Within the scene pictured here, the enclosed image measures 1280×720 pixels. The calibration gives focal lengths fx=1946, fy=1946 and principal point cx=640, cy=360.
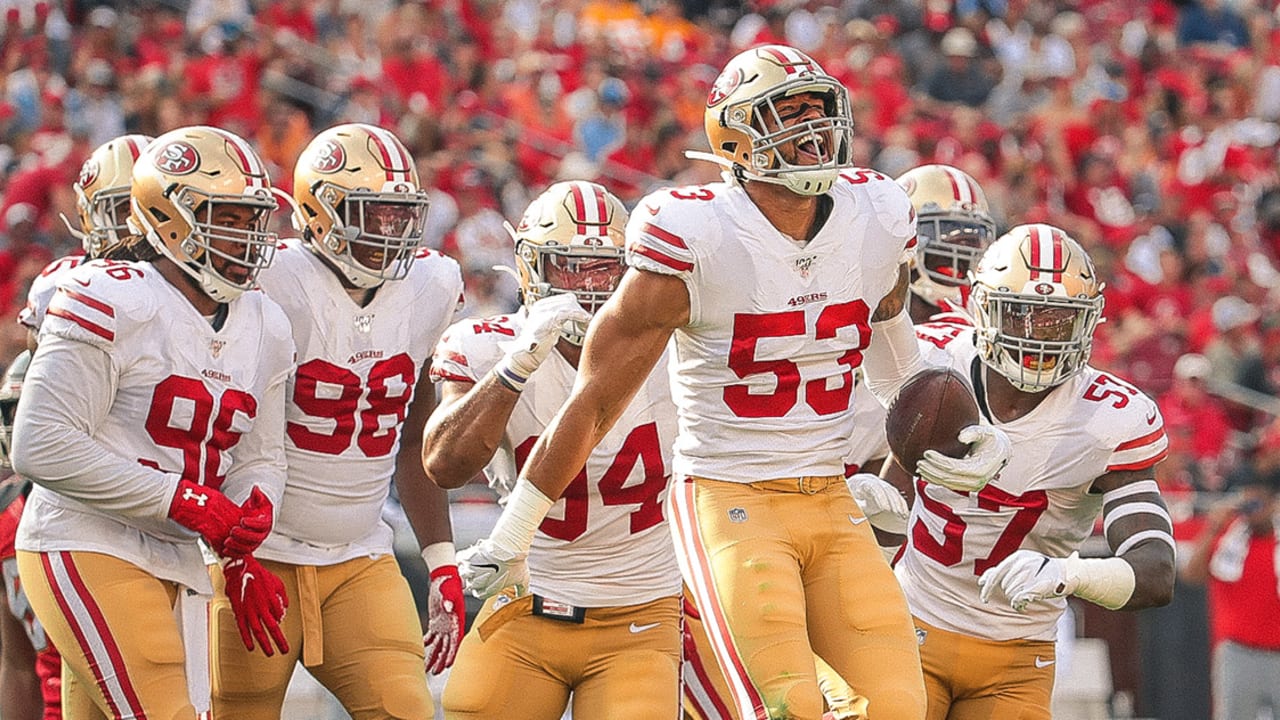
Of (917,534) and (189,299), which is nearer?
(189,299)

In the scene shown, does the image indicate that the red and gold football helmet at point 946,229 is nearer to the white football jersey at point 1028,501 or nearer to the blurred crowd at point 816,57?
the white football jersey at point 1028,501

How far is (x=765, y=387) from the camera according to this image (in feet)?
14.0

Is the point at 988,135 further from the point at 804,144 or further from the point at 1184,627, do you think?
the point at 804,144

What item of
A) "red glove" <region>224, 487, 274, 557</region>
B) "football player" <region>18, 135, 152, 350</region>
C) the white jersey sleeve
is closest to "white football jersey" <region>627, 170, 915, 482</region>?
"red glove" <region>224, 487, 274, 557</region>

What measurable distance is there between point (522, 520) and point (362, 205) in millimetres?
1215

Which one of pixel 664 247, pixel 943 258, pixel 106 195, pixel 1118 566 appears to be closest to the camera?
pixel 664 247

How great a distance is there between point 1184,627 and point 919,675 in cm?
521

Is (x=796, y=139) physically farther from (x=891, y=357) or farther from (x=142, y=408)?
(x=142, y=408)

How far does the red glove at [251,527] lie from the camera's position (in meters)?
4.59

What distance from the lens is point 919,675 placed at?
422 cm

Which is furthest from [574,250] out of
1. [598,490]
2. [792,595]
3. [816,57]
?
[816,57]

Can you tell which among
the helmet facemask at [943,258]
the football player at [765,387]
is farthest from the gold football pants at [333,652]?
the helmet facemask at [943,258]

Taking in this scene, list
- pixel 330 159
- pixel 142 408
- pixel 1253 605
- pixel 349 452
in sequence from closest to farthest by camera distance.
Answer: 1. pixel 142 408
2. pixel 349 452
3. pixel 330 159
4. pixel 1253 605

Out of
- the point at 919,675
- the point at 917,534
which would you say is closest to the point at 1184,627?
the point at 917,534
